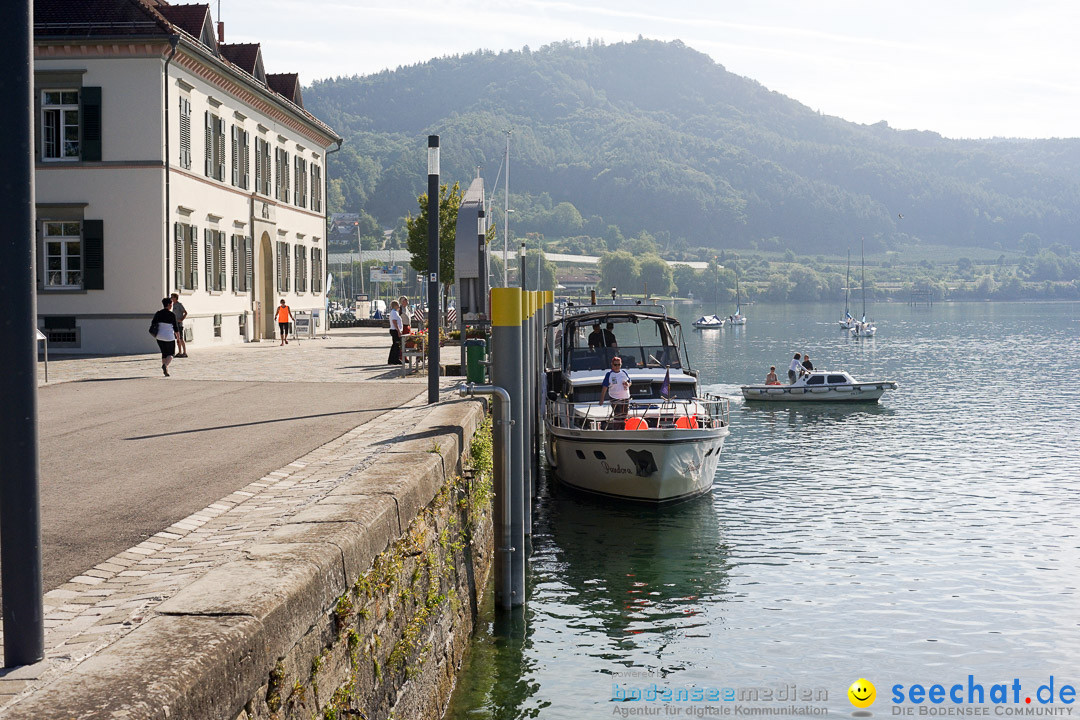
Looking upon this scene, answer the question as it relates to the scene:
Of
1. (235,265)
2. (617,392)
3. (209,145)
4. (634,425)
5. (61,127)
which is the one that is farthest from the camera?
(235,265)

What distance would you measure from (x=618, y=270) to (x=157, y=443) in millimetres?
179135

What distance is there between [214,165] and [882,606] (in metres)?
25.8

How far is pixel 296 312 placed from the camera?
144ft

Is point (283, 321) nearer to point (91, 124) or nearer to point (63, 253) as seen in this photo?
point (63, 253)

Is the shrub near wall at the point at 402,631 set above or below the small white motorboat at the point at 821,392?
above

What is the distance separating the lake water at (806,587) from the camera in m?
11.0

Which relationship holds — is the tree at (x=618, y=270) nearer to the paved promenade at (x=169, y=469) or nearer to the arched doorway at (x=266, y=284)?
the arched doorway at (x=266, y=284)

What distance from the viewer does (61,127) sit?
29.2 metres

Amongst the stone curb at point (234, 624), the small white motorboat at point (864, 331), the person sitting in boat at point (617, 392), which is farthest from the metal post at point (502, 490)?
the small white motorboat at point (864, 331)

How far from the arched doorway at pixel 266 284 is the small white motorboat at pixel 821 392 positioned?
18070 millimetres

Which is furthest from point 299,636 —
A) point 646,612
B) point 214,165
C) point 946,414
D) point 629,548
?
point 946,414

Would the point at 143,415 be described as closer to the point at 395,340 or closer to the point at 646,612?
the point at 646,612

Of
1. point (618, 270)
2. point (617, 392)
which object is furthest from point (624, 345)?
point (618, 270)

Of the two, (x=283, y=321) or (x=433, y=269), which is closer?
(x=433, y=269)
